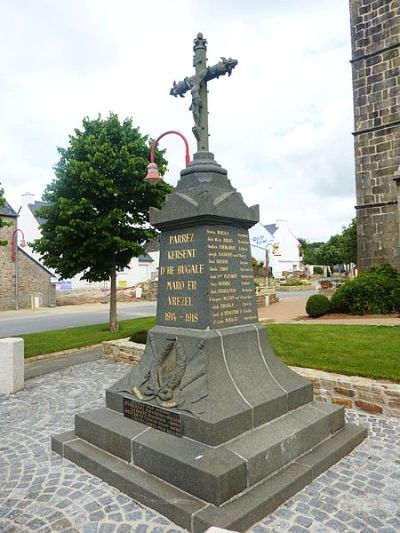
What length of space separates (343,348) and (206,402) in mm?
5556

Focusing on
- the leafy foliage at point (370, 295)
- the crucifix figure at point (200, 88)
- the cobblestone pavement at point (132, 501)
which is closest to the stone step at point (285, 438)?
the cobblestone pavement at point (132, 501)

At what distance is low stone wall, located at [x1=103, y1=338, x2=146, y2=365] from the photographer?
33.7ft

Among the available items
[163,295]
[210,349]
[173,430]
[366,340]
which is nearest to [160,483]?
[173,430]

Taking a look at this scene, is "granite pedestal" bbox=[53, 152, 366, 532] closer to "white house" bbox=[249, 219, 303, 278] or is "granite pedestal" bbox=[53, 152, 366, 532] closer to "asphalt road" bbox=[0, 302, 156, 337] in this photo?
"asphalt road" bbox=[0, 302, 156, 337]

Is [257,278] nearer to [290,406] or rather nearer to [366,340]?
[366,340]

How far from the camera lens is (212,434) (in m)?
4.25

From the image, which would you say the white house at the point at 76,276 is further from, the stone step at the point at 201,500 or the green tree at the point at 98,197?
the stone step at the point at 201,500

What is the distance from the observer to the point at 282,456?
4.43m

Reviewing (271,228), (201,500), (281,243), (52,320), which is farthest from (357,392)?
(271,228)

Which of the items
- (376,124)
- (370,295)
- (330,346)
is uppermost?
(376,124)

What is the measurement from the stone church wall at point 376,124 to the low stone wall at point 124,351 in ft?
38.7

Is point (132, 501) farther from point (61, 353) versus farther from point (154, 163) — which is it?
point (154, 163)

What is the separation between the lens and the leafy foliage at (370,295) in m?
15.1

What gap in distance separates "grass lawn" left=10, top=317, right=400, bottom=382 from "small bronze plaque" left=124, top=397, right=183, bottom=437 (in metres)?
3.76
